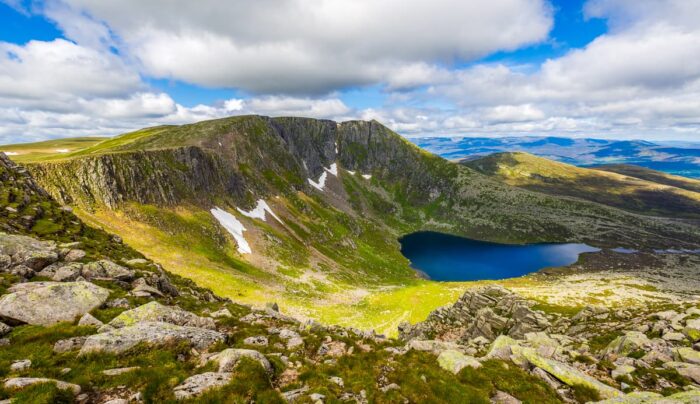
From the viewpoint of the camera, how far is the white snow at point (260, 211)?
116931 millimetres

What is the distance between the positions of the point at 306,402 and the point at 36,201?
42.3m

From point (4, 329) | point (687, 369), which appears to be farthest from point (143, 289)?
point (687, 369)

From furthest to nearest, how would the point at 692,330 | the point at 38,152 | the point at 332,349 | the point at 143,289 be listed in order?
the point at 38,152
the point at 143,289
the point at 692,330
the point at 332,349

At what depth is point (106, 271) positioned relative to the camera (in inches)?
903

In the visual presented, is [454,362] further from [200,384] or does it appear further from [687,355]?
[687,355]

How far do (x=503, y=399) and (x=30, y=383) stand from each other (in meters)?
18.6

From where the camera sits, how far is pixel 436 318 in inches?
1905

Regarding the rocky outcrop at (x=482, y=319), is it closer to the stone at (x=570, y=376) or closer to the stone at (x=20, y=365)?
the stone at (x=570, y=376)

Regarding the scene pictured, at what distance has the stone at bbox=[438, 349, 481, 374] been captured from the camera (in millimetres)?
16781

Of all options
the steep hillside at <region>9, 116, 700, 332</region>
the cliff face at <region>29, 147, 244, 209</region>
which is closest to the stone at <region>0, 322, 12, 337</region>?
the steep hillside at <region>9, 116, 700, 332</region>

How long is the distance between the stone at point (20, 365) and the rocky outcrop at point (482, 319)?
1437 inches

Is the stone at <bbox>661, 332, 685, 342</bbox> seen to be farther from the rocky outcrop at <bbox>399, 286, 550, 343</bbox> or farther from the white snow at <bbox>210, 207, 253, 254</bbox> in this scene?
the white snow at <bbox>210, 207, 253, 254</bbox>

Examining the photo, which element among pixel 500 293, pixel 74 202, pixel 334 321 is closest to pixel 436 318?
pixel 500 293

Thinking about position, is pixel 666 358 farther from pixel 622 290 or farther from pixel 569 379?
pixel 622 290
